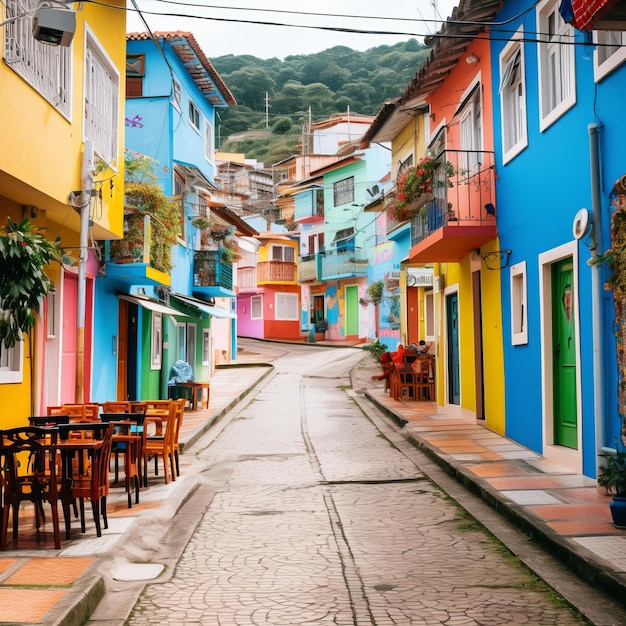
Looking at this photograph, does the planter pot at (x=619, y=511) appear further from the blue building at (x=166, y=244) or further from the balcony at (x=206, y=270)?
the balcony at (x=206, y=270)

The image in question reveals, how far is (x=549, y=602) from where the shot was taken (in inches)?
217

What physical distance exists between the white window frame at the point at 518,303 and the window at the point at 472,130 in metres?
2.86

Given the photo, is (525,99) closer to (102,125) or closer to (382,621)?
(102,125)

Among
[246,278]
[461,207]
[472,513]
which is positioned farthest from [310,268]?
Result: [472,513]

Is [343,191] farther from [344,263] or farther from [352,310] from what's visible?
[352,310]

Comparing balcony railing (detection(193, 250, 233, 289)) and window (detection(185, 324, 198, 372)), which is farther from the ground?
balcony railing (detection(193, 250, 233, 289))

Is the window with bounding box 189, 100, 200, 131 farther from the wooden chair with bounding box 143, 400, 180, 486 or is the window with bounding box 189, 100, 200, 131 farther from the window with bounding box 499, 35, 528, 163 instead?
the wooden chair with bounding box 143, 400, 180, 486

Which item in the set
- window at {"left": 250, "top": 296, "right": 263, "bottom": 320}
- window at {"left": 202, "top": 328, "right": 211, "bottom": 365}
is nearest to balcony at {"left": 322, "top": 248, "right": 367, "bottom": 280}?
window at {"left": 250, "top": 296, "right": 263, "bottom": 320}

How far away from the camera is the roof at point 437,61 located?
502 inches

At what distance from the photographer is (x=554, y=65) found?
1120 centimetres

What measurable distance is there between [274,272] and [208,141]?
25818 mm

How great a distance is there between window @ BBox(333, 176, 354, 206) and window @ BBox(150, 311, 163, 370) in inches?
1028

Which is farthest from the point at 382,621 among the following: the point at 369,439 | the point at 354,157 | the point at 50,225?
the point at 354,157

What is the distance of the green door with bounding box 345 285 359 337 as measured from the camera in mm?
47062
